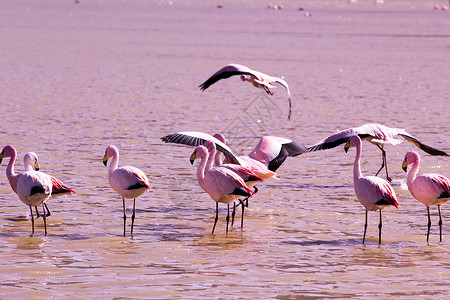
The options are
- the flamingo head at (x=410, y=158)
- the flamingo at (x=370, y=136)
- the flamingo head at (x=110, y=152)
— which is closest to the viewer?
the flamingo head at (x=110, y=152)

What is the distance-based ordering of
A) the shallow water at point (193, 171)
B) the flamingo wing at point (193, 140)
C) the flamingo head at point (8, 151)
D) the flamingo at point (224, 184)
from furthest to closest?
the flamingo head at point (8, 151) < the flamingo wing at point (193, 140) < the flamingo at point (224, 184) < the shallow water at point (193, 171)

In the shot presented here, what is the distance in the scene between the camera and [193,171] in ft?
44.3

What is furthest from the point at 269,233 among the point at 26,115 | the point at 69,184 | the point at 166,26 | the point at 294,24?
the point at 294,24

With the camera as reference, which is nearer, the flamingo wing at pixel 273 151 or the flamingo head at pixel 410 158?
the flamingo head at pixel 410 158

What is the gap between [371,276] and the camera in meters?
8.14

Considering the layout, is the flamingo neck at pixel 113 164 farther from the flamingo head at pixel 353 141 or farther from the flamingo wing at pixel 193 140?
the flamingo head at pixel 353 141

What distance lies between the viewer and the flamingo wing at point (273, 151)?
11172mm

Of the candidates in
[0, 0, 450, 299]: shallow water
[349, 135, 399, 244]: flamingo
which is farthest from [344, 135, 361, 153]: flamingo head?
[0, 0, 450, 299]: shallow water

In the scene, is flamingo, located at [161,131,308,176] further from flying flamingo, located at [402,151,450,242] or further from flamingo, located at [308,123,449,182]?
flying flamingo, located at [402,151,450,242]

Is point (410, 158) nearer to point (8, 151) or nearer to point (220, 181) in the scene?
point (220, 181)

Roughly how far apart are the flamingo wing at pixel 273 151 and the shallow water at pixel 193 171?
1.95 feet

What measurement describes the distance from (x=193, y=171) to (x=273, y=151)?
251 centimetres

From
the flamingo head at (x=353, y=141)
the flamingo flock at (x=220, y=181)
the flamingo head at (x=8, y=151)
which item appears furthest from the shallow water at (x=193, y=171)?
the flamingo head at (x=353, y=141)

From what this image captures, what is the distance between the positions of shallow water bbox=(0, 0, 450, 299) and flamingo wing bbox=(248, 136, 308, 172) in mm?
593
